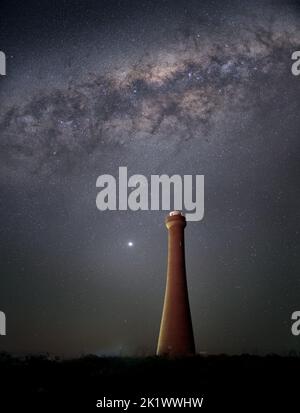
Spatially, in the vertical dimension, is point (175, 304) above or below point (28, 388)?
above

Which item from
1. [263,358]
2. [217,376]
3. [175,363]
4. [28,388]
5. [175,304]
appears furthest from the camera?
[175,304]

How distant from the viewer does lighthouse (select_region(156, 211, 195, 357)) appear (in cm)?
3277

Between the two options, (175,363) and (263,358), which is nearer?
(175,363)

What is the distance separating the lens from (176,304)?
33750 millimetres

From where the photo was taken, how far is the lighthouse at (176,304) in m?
32.8

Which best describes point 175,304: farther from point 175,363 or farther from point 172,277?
point 175,363
